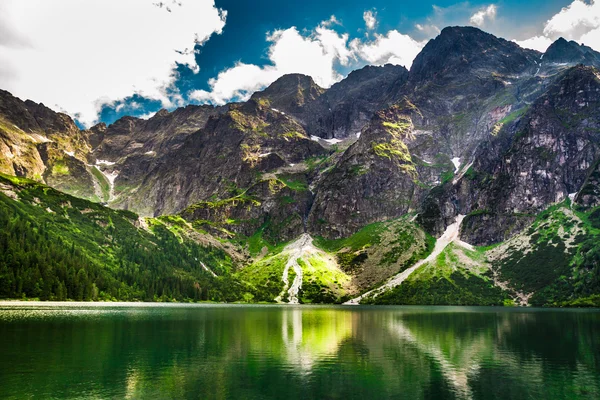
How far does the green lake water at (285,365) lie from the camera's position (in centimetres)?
3869

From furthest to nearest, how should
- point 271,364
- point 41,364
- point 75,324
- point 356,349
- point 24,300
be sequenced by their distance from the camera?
point 24,300 < point 75,324 < point 356,349 < point 271,364 < point 41,364

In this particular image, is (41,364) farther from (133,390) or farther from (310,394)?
(310,394)

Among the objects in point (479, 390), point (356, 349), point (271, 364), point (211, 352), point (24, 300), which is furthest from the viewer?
point (24, 300)

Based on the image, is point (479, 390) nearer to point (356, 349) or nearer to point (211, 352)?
point (356, 349)

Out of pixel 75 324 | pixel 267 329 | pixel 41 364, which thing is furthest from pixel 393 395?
pixel 75 324

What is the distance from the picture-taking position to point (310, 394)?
124 ft

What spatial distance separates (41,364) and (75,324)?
45.1m

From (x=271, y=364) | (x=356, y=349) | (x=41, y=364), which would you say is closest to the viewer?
(x=41, y=364)

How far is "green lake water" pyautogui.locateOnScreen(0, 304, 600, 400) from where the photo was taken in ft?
127

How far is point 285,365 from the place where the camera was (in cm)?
5134

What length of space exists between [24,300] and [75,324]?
110066mm

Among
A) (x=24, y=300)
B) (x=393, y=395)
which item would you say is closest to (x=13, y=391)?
(x=393, y=395)

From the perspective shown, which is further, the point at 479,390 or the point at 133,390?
the point at 479,390

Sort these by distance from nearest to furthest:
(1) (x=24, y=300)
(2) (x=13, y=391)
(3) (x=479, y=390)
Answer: (2) (x=13, y=391) → (3) (x=479, y=390) → (1) (x=24, y=300)
